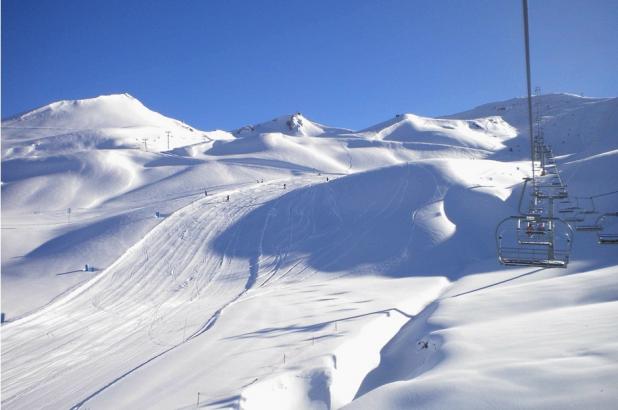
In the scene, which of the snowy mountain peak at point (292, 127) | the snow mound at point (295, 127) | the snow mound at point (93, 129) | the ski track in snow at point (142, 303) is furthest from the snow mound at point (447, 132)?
the ski track in snow at point (142, 303)

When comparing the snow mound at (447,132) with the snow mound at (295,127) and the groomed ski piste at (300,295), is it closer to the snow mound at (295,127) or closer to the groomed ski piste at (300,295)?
the snow mound at (295,127)

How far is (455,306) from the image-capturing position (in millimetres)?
10906

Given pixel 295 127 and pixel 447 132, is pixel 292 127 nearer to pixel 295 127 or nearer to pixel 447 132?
pixel 295 127

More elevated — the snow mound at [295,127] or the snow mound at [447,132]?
the snow mound at [295,127]

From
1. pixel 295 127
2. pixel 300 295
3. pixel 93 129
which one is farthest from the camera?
pixel 295 127

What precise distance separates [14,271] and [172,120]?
8751cm

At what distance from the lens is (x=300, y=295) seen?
49.6 ft

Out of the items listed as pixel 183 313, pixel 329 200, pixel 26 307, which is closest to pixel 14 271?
pixel 26 307

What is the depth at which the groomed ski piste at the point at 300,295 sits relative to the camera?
20.6ft

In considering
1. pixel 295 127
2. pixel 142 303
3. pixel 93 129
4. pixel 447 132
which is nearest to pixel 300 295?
pixel 142 303

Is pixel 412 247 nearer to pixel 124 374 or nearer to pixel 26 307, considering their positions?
pixel 124 374

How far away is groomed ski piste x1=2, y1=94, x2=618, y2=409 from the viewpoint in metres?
6.28

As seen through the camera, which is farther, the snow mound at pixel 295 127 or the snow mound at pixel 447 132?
the snow mound at pixel 295 127

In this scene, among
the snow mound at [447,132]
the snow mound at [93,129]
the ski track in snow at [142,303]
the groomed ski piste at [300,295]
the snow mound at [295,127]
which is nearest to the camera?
the groomed ski piste at [300,295]
